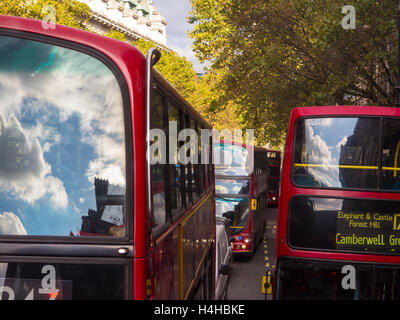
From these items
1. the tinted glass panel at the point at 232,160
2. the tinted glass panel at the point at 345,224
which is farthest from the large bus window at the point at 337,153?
the tinted glass panel at the point at 232,160

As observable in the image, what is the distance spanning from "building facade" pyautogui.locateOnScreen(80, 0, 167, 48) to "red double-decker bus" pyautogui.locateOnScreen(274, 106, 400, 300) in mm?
34956

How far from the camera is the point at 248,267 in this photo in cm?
1642

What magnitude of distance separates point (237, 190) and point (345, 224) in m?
10.0

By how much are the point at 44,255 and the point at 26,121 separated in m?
0.81

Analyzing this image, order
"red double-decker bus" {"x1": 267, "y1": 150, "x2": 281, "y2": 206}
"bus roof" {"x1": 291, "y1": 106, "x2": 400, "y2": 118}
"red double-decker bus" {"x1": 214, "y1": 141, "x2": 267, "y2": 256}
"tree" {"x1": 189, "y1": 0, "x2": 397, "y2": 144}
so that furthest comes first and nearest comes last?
"red double-decker bus" {"x1": 267, "y1": 150, "x2": 281, "y2": 206} < "red double-decker bus" {"x1": 214, "y1": 141, "x2": 267, "y2": 256} < "tree" {"x1": 189, "y1": 0, "x2": 397, "y2": 144} < "bus roof" {"x1": 291, "y1": 106, "x2": 400, "y2": 118}

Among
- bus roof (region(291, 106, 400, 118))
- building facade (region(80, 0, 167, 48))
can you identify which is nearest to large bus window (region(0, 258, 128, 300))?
bus roof (region(291, 106, 400, 118))

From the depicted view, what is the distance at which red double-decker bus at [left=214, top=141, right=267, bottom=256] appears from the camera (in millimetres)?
16906

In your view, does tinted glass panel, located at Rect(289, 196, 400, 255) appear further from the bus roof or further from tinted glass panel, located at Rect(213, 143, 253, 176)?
tinted glass panel, located at Rect(213, 143, 253, 176)

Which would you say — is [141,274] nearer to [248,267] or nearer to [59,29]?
[59,29]

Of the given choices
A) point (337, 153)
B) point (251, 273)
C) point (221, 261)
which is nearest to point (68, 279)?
point (337, 153)

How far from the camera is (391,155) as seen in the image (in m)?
7.17
